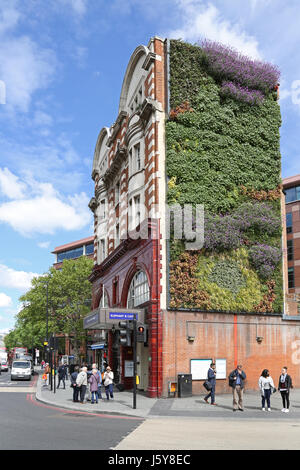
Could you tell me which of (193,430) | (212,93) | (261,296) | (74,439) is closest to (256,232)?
(261,296)

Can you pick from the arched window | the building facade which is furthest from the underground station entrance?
the building facade

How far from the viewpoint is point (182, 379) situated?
80.3 ft

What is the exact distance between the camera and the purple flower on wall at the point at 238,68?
97.5ft

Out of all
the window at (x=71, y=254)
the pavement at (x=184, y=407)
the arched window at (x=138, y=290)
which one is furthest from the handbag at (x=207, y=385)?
the window at (x=71, y=254)

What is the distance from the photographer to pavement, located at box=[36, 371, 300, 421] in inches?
693

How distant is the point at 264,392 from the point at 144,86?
64.5 ft

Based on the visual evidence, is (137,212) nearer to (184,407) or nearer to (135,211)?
(135,211)

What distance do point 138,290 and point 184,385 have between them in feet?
24.0

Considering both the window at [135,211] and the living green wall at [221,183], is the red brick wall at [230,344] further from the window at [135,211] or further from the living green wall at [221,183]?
the window at [135,211]

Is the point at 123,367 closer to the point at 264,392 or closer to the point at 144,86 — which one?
the point at 264,392

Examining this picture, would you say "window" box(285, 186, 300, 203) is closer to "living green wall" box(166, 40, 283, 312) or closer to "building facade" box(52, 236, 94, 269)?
"living green wall" box(166, 40, 283, 312)

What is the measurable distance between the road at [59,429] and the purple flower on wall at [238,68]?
21.0 m

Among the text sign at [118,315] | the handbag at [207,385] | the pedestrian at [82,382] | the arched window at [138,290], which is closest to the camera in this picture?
the handbag at [207,385]

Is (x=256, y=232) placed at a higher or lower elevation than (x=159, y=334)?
higher
